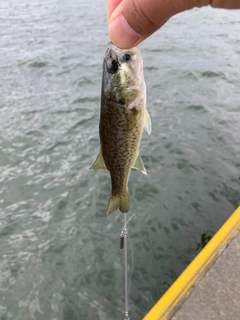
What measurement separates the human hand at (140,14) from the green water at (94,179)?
129 inches

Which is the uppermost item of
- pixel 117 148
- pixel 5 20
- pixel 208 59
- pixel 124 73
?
pixel 124 73

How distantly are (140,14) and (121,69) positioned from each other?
56 centimetres

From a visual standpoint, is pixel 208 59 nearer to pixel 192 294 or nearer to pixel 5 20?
pixel 5 20

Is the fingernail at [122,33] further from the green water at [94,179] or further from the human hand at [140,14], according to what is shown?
the green water at [94,179]

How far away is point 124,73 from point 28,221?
3591mm

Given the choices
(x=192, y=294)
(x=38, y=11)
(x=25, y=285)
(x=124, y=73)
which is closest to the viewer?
(x=124, y=73)

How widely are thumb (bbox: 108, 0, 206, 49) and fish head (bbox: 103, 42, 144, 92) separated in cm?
41

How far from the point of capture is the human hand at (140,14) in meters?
1.31

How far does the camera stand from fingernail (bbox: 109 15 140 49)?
1.41 m

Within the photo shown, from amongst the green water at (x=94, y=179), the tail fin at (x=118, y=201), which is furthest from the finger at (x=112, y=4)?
the green water at (x=94, y=179)

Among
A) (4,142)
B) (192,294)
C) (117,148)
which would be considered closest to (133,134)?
(117,148)

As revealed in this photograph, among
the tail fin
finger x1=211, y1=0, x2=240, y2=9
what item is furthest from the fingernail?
the tail fin

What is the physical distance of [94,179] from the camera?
5719 millimetres

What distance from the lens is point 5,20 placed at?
11.8 metres
